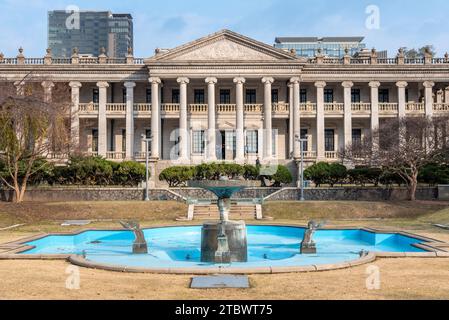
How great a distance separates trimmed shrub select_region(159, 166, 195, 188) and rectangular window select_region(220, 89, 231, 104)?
46.9ft

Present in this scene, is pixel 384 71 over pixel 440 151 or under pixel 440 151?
over

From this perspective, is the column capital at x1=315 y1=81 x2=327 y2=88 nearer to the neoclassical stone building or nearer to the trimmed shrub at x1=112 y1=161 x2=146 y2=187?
the neoclassical stone building

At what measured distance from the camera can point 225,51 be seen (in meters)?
47.8

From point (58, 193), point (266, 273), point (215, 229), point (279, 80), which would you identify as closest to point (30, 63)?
point (58, 193)

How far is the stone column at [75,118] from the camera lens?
3728 cm

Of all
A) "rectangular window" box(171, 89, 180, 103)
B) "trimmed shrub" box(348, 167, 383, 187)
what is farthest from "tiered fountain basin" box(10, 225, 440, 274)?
"rectangular window" box(171, 89, 180, 103)

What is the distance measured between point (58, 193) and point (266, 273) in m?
26.3

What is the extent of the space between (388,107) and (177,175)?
23764 millimetres

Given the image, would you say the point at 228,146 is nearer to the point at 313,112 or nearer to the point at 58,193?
the point at 313,112

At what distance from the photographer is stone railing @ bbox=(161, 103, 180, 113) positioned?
49750 mm

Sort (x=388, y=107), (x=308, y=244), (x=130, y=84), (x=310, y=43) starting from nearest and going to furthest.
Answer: (x=308, y=244) < (x=130, y=84) < (x=388, y=107) < (x=310, y=43)

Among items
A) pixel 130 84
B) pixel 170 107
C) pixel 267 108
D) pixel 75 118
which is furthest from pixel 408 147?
pixel 75 118

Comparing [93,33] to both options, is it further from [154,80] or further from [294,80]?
[294,80]

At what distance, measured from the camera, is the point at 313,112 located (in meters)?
50.6
